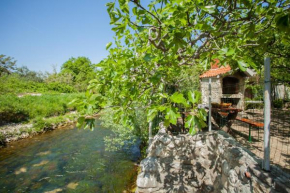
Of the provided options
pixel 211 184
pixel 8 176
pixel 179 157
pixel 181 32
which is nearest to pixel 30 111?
pixel 8 176

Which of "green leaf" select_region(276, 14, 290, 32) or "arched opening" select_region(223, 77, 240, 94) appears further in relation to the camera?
"arched opening" select_region(223, 77, 240, 94)

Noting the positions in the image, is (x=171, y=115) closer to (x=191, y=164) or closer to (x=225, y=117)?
(x=191, y=164)

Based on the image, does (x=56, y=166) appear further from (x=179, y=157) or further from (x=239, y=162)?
(x=239, y=162)

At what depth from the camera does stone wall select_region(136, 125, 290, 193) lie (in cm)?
324

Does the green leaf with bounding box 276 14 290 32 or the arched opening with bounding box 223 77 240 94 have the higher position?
the arched opening with bounding box 223 77 240 94

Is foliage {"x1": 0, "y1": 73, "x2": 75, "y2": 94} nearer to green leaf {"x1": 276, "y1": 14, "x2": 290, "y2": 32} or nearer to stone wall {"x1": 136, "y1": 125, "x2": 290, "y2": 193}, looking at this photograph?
stone wall {"x1": 136, "y1": 125, "x2": 290, "y2": 193}

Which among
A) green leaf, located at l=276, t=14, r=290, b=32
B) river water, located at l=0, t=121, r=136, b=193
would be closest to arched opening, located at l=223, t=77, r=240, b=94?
river water, located at l=0, t=121, r=136, b=193

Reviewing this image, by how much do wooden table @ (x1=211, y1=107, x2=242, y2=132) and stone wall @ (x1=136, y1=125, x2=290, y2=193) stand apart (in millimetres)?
1190

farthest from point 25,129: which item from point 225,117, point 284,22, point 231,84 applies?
point 231,84

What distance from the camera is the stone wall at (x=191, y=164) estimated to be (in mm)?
3237

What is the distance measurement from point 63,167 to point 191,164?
5811 millimetres

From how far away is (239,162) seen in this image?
2.75 m

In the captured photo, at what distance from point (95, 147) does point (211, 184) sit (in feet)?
22.2

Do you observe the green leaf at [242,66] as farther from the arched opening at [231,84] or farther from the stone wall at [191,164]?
the arched opening at [231,84]
